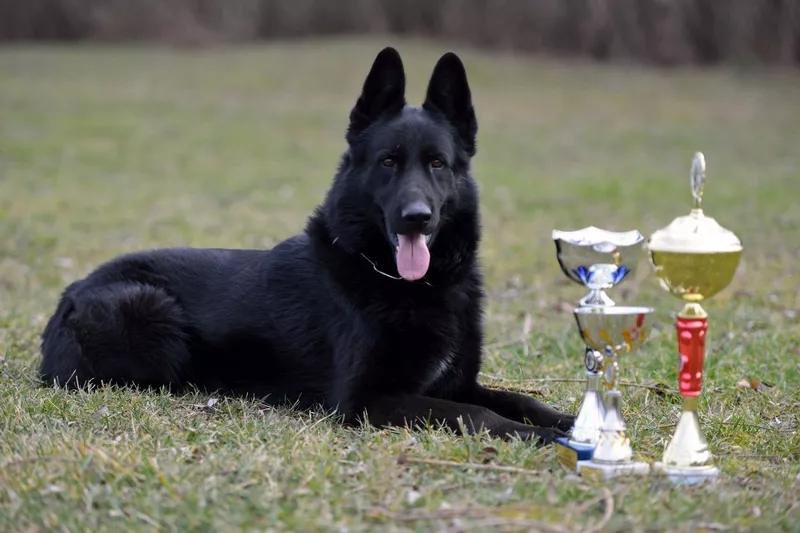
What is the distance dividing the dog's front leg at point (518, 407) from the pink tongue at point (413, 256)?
2.11 feet

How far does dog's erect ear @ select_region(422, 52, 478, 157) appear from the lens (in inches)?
173

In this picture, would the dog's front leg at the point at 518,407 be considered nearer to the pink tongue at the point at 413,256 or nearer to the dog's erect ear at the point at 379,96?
the pink tongue at the point at 413,256

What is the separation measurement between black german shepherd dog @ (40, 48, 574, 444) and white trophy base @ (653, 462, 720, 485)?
56 cm

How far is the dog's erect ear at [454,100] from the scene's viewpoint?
14.4 ft

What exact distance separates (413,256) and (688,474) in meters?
1.47

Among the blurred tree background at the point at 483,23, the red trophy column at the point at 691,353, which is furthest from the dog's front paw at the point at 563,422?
the blurred tree background at the point at 483,23

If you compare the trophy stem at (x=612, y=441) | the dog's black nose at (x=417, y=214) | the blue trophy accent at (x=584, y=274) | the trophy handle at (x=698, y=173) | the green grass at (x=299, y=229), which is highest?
the trophy handle at (x=698, y=173)

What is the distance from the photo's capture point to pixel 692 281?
329 cm

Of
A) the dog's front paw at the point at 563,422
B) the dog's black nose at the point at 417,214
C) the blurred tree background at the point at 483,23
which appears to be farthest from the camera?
the blurred tree background at the point at 483,23

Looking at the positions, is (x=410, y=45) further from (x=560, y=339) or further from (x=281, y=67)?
(x=560, y=339)

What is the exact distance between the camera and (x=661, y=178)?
16.4 metres

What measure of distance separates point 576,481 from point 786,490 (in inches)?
27.5

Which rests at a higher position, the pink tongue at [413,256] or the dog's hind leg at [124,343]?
the pink tongue at [413,256]

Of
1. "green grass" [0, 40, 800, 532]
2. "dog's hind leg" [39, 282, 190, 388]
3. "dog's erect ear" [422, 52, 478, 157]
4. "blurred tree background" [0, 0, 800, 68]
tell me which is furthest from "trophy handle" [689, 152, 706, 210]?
"blurred tree background" [0, 0, 800, 68]
